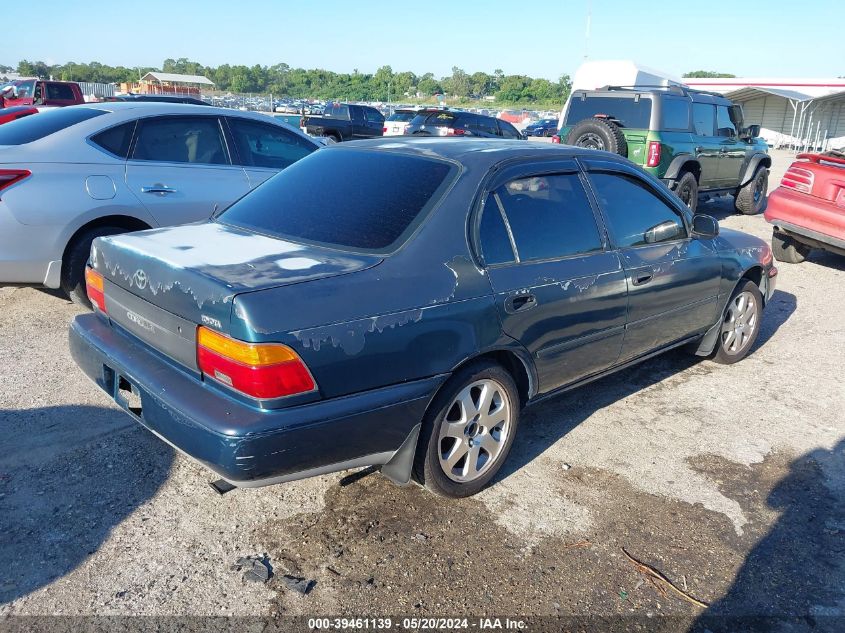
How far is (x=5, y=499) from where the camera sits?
3.03 meters

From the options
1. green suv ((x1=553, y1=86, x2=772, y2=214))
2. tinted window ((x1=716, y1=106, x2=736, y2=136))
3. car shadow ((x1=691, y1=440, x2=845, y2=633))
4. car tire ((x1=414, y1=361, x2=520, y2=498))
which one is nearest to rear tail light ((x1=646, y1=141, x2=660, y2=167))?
green suv ((x1=553, y1=86, x2=772, y2=214))

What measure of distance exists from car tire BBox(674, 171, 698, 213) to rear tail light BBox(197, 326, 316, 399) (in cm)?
899

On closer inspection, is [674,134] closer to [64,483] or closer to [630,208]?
[630,208]

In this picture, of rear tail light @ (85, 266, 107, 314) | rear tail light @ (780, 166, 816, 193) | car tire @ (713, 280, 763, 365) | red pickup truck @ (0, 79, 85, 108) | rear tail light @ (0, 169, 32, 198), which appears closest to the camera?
rear tail light @ (85, 266, 107, 314)

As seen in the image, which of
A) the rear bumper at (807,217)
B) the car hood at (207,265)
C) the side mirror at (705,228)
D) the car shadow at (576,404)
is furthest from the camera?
the rear bumper at (807,217)

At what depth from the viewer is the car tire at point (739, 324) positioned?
197 inches

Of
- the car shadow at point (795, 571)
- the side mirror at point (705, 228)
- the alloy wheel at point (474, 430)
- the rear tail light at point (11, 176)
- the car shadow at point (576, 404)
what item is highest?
the rear tail light at point (11, 176)

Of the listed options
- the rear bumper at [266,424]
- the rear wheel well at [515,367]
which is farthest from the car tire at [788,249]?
the rear bumper at [266,424]

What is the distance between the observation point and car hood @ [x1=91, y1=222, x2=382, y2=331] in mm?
2531

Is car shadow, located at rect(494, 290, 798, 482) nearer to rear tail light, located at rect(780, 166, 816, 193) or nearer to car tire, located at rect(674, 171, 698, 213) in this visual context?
rear tail light, located at rect(780, 166, 816, 193)

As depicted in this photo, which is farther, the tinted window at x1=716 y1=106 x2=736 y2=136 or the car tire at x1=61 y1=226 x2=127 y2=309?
the tinted window at x1=716 y1=106 x2=736 y2=136

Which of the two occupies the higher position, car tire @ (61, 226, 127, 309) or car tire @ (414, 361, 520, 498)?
car tire @ (61, 226, 127, 309)

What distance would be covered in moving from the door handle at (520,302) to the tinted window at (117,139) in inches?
140

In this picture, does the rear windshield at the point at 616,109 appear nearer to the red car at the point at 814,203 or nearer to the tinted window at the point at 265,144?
the red car at the point at 814,203
